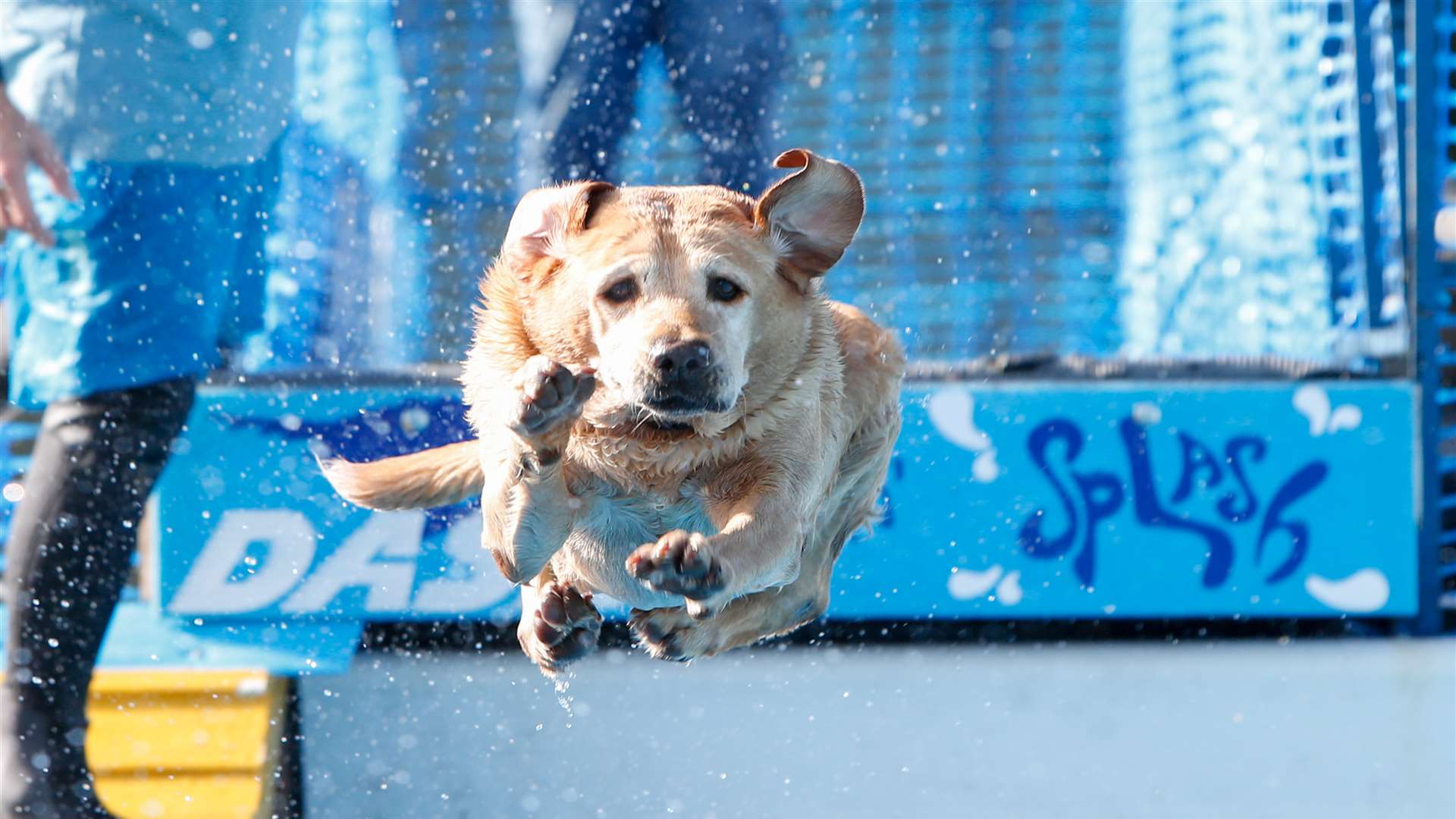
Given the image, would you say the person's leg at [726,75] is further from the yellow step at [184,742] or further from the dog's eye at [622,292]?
the dog's eye at [622,292]

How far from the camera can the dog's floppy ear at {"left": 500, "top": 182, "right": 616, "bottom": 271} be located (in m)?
2.16

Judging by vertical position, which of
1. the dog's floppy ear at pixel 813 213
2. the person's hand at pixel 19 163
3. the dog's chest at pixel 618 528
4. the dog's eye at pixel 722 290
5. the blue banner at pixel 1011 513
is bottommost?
the blue banner at pixel 1011 513

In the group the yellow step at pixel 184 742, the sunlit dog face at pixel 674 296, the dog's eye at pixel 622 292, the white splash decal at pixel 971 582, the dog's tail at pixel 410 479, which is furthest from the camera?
the white splash decal at pixel 971 582

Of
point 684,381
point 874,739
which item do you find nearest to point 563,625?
point 684,381

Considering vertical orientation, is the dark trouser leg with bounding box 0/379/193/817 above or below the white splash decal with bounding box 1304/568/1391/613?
above

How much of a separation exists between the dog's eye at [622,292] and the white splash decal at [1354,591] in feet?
8.77

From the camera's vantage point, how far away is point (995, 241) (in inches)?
194

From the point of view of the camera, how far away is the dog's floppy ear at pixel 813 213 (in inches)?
83.4

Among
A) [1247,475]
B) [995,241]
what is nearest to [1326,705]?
[1247,475]

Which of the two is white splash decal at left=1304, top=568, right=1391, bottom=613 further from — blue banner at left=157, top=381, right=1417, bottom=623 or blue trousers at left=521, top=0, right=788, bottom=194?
blue trousers at left=521, top=0, right=788, bottom=194

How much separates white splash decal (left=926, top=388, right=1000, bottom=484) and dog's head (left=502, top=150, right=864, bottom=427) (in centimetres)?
174

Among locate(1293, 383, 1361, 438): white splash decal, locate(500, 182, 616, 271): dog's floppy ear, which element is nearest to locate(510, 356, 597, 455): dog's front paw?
locate(500, 182, 616, 271): dog's floppy ear

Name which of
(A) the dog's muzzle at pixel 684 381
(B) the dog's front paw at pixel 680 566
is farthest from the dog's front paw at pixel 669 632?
(A) the dog's muzzle at pixel 684 381

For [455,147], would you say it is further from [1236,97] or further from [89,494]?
[1236,97]
